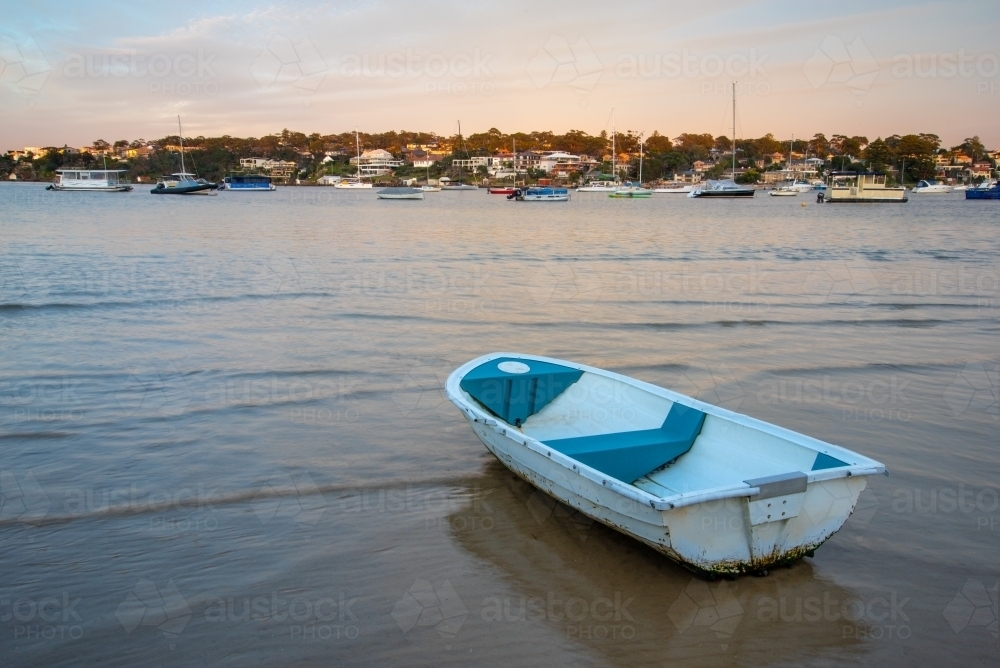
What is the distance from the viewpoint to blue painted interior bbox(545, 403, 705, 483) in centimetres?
548

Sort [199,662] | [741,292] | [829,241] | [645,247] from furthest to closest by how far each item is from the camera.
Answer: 1. [829,241]
2. [645,247]
3. [741,292]
4. [199,662]

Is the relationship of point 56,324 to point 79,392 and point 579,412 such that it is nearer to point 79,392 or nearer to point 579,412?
point 79,392

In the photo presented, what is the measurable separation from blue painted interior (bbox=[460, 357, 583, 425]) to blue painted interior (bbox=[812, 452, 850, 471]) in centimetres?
257

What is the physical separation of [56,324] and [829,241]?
90.7ft

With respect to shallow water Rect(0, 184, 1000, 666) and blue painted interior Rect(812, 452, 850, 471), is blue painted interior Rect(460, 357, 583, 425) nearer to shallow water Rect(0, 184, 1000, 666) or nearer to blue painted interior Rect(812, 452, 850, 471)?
shallow water Rect(0, 184, 1000, 666)

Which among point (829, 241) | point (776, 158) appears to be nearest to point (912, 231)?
point (829, 241)

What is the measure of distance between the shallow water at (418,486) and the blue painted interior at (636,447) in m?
0.49

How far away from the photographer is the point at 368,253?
81.9ft

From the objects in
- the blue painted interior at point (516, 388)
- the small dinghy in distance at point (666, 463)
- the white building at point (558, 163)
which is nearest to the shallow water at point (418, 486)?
the small dinghy in distance at point (666, 463)

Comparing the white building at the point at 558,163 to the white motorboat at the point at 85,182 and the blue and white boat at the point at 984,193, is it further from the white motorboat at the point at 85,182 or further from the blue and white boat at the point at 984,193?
the white motorboat at the point at 85,182

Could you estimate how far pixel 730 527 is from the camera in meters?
4.38

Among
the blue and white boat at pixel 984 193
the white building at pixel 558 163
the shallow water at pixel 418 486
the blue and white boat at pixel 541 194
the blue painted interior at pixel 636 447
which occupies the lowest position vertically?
the shallow water at pixel 418 486

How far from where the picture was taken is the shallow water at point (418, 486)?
14.1ft

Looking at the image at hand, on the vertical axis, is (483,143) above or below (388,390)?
above
